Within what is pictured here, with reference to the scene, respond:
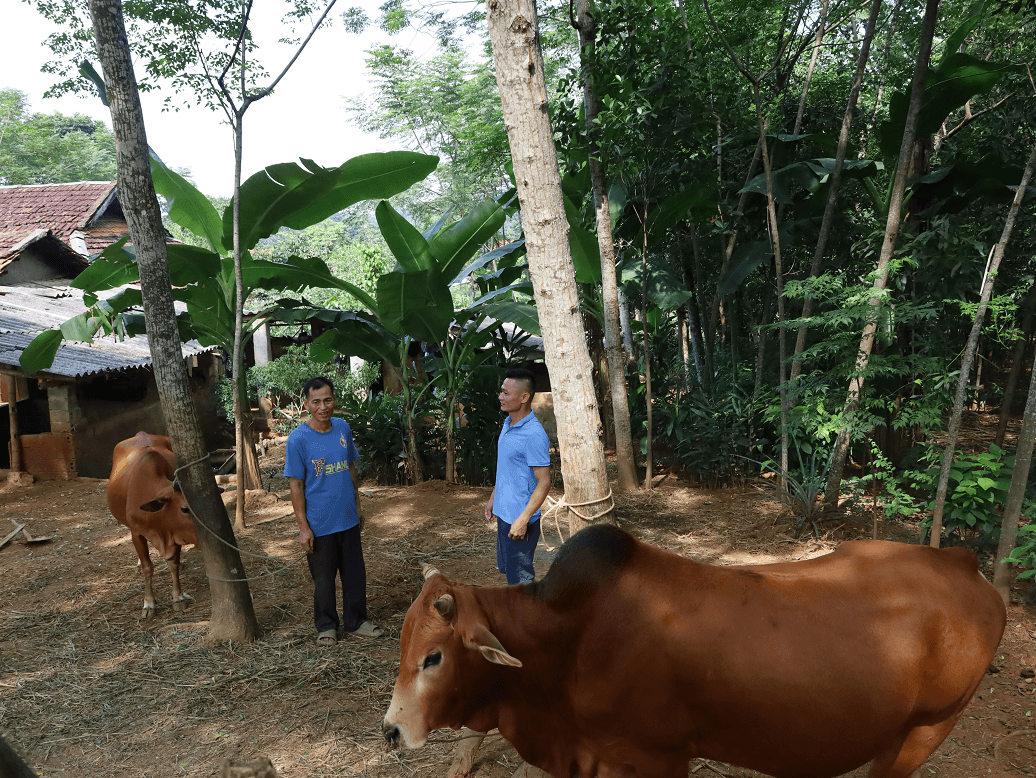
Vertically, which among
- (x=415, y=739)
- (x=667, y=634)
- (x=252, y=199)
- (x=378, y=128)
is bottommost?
(x=415, y=739)

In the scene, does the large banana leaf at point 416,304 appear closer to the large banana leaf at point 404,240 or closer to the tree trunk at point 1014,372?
the large banana leaf at point 404,240

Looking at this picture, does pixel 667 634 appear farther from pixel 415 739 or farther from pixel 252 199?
pixel 252 199

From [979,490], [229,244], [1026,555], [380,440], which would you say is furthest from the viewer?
[380,440]

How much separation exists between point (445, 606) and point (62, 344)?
10.3m

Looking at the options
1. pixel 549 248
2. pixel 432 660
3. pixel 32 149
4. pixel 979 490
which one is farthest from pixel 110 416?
pixel 32 149

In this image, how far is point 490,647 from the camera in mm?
2129

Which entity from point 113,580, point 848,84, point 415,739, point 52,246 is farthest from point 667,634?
point 52,246

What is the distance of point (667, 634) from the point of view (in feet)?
7.14

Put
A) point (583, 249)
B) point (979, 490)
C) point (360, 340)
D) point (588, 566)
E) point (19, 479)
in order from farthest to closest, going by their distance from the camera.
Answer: point (19, 479), point (360, 340), point (583, 249), point (979, 490), point (588, 566)

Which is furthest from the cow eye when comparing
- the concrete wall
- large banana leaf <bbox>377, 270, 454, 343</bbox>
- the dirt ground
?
the concrete wall

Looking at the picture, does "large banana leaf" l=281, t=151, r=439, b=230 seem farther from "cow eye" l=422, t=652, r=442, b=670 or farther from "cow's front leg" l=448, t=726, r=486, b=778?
"cow eye" l=422, t=652, r=442, b=670

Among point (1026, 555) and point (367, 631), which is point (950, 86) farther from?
point (367, 631)

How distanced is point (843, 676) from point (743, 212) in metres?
6.09

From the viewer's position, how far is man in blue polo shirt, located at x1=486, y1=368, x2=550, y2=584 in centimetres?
373
